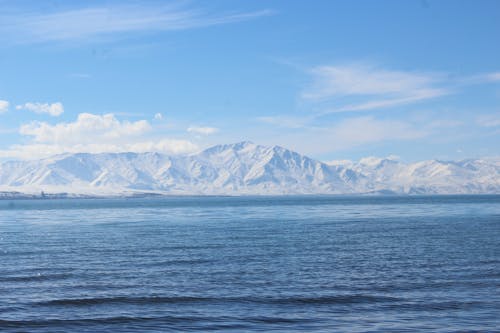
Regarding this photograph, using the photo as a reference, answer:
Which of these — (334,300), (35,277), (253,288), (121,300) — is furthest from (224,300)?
(35,277)

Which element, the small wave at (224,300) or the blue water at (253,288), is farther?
the small wave at (224,300)

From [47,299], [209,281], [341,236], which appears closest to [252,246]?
[341,236]

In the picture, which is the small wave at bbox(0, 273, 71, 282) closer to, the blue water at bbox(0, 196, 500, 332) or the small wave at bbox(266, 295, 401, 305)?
the blue water at bbox(0, 196, 500, 332)

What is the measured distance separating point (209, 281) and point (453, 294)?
1622 centimetres

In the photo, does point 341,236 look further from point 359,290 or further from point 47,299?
point 47,299

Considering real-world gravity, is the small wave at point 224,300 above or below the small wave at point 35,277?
below

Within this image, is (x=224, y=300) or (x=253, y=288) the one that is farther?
(x=253, y=288)

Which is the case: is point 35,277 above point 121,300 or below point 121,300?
above

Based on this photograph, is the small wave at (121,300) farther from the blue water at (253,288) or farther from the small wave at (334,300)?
the small wave at (334,300)

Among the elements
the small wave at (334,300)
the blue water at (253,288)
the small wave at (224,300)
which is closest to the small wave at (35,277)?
the blue water at (253,288)

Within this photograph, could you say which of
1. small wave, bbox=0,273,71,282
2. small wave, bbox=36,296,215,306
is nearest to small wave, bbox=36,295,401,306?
small wave, bbox=36,296,215,306

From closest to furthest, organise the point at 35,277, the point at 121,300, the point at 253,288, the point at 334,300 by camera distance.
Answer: the point at 334,300 < the point at 121,300 < the point at 253,288 < the point at 35,277

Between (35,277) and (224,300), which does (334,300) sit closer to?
(224,300)

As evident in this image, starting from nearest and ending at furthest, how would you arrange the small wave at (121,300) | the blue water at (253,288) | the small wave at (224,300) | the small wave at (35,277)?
the blue water at (253,288)
the small wave at (224,300)
the small wave at (121,300)
the small wave at (35,277)
